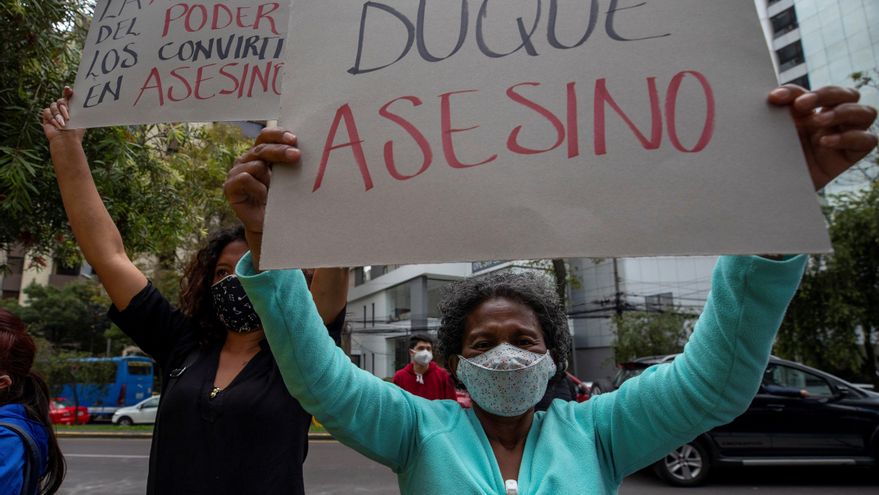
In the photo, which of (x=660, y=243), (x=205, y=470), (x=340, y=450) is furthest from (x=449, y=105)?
(x=340, y=450)

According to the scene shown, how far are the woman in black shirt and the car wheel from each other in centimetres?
635

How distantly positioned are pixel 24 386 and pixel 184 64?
105 cm

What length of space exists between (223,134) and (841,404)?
12.0 metres

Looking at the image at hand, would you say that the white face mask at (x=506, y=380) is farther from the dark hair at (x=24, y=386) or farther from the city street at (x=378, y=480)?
the city street at (x=378, y=480)

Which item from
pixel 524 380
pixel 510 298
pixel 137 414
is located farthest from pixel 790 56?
pixel 524 380

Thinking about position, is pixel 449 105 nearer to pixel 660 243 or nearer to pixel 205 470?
pixel 660 243

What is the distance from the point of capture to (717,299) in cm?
115

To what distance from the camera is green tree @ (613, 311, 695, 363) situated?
69.2 feet

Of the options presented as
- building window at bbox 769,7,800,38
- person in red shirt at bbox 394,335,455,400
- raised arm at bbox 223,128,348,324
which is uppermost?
building window at bbox 769,7,800,38

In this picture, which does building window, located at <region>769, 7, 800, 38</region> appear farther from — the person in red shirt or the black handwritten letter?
the black handwritten letter

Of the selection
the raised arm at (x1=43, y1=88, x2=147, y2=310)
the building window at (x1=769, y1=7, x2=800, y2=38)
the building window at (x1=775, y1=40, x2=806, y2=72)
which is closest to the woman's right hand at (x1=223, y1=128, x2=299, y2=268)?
the raised arm at (x1=43, y1=88, x2=147, y2=310)

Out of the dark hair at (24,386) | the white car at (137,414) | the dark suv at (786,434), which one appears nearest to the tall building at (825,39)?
the dark suv at (786,434)

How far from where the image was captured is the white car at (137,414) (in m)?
20.5

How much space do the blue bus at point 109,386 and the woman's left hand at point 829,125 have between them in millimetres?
25377
